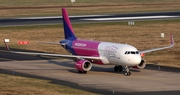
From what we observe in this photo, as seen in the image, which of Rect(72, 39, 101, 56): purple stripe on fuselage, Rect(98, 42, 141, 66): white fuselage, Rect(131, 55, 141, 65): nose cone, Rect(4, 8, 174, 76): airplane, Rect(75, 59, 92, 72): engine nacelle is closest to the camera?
Rect(131, 55, 141, 65): nose cone

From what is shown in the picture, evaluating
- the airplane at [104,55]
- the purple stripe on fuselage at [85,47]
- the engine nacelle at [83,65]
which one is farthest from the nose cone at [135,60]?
the purple stripe on fuselage at [85,47]

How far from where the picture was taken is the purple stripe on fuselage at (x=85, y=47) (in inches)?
2343

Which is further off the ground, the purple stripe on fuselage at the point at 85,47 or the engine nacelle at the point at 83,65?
the purple stripe on fuselage at the point at 85,47

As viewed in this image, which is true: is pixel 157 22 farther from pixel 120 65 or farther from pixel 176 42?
pixel 120 65

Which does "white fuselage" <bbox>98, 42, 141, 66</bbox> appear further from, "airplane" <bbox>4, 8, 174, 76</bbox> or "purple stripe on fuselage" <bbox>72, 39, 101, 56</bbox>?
"purple stripe on fuselage" <bbox>72, 39, 101, 56</bbox>

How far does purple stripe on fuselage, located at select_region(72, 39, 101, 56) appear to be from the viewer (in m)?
59.5

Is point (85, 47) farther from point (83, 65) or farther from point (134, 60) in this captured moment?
point (134, 60)

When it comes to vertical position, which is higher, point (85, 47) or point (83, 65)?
point (85, 47)

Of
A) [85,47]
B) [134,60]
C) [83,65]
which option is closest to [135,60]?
[134,60]

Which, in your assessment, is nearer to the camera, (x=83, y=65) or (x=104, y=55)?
(x=83, y=65)

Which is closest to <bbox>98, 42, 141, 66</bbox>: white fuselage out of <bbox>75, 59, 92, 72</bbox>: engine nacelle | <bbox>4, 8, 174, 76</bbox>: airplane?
<bbox>4, 8, 174, 76</bbox>: airplane

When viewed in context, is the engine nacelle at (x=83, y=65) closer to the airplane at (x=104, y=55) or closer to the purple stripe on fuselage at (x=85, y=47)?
the airplane at (x=104, y=55)

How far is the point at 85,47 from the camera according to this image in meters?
60.5

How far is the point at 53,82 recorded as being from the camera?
169 ft
